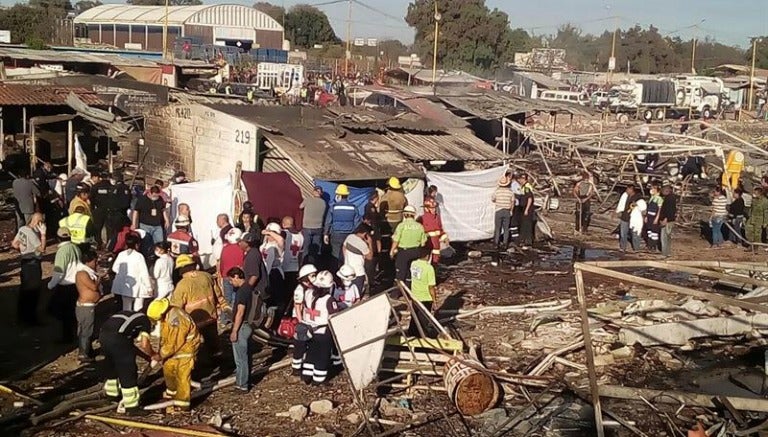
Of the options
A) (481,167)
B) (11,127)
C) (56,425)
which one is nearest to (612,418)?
(56,425)

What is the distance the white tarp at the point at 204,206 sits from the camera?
608 inches

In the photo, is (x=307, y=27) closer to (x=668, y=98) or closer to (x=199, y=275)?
(x=668, y=98)

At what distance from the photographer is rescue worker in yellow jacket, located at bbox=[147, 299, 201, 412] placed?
28.7ft

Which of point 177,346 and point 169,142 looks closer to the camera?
point 177,346

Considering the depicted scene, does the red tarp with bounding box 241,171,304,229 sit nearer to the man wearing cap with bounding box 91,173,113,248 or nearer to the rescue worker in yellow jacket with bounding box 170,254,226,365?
the man wearing cap with bounding box 91,173,113,248

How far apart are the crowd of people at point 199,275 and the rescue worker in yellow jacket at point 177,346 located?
0.01 m

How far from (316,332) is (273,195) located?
628 centimetres

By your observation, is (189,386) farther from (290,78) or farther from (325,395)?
(290,78)

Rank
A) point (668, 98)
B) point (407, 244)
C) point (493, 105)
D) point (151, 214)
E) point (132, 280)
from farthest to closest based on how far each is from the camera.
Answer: point (668, 98)
point (493, 105)
point (151, 214)
point (407, 244)
point (132, 280)

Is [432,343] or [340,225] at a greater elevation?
[340,225]

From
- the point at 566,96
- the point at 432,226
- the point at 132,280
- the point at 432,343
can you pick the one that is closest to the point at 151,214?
the point at 132,280

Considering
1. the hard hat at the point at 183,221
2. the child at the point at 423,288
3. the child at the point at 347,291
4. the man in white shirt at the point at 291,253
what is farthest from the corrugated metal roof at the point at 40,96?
the child at the point at 347,291

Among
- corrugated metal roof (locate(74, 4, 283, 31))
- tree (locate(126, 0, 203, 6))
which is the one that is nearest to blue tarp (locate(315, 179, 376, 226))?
corrugated metal roof (locate(74, 4, 283, 31))

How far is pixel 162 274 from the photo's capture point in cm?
1105
